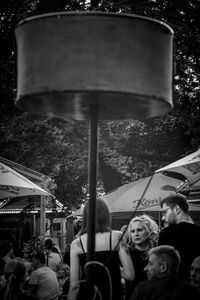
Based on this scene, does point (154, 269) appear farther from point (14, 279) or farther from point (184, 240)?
point (14, 279)

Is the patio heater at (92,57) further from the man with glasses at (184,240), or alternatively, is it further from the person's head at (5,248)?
the person's head at (5,248)

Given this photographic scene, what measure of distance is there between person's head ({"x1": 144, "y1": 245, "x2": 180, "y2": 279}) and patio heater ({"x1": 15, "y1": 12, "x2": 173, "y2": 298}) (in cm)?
190

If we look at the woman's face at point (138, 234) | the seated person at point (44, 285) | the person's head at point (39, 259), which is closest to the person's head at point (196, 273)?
the woman's face at point (138, 234)

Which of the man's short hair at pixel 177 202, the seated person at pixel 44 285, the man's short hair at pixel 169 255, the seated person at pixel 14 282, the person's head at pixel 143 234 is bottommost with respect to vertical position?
the seated person at pixel 44 285

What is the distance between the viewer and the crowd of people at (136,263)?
3.75m

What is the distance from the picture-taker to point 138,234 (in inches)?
237

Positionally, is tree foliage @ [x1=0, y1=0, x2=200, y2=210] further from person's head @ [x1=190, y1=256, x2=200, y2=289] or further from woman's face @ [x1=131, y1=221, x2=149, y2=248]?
person's head @ [x1=190, y1=256, x2=200, y2=289]

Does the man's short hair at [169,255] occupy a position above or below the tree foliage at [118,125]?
below

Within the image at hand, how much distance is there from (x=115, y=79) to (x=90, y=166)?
18.4 inches

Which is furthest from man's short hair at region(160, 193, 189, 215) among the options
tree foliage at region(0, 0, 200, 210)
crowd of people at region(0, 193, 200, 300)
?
tree foliage at region(0, 0, 200, 210)

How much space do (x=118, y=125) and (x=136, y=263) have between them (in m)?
13.7

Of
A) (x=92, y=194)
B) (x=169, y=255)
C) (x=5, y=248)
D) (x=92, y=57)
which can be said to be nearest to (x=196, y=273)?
(x=169, y=255)

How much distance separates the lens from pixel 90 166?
263cm

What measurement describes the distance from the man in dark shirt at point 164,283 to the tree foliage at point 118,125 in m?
10.9
